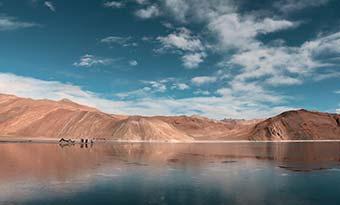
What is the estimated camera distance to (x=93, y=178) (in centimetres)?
3419

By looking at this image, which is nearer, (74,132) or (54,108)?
(74,132)

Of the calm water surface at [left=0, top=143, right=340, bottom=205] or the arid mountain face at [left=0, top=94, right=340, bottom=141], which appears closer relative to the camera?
the calm water surface at [left=0, top=143, right=340, bottom=205]

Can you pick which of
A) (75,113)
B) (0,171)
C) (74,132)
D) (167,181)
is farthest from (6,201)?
(75,113)

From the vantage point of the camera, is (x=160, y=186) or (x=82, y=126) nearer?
(x=160, y=186)

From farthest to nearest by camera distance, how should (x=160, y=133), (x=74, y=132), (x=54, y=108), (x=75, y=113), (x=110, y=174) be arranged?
(x=54, y=108), (x=75, y=113), (x=74, y=132), (x=160, y=133), (x=110, y=174)

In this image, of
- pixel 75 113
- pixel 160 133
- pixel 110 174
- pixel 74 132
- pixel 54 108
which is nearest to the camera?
pixel 110 174

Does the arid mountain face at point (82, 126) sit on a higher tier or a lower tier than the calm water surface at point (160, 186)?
higher

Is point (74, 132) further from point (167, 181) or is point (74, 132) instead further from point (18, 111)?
point (167, 181)

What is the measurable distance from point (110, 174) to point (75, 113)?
148 m

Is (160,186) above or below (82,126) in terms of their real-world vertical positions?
below

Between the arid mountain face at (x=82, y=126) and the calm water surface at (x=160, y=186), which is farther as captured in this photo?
the arid mountain face at (x=82, y=126)

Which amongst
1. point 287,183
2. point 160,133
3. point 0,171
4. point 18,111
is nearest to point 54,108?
point 18,111

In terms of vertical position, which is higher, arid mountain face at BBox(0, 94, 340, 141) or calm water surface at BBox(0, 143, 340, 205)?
arid mountain face at BBox(0, 94, 340, 141)

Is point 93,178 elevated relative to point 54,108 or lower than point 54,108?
lower
